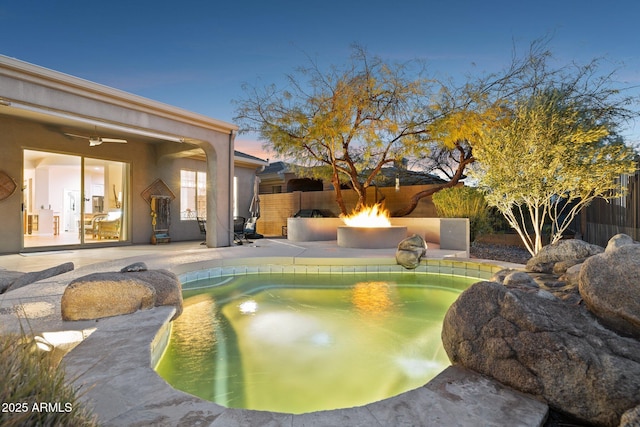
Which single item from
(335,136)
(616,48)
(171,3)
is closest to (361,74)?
(335,136)

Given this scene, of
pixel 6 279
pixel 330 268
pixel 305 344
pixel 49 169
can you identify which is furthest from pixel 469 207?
pixel 49 169

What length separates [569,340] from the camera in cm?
219

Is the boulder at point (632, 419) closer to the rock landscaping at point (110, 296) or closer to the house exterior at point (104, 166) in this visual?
the rock landscaping at point (110, 296)

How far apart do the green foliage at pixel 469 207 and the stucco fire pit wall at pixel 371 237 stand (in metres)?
1.65

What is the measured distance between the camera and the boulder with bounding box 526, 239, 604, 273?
435 centimetres

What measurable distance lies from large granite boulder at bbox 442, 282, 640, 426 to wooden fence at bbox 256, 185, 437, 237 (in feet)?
33.3

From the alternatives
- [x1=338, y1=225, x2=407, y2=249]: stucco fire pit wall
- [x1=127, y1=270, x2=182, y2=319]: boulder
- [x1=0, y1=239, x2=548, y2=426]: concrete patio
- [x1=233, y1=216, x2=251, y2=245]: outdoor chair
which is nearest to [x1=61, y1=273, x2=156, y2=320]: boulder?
[x1=0, y1=239, x2=548, y2=426]: concrete patio

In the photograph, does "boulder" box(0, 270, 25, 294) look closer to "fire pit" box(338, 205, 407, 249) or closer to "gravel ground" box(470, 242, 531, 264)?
"fire pit" box(338, 205, 407, 249)

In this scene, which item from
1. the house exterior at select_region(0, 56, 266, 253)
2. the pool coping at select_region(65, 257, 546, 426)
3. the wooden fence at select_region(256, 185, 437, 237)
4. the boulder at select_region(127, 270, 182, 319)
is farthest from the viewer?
the wooden fence at select_region(256, 185, 437, 237)

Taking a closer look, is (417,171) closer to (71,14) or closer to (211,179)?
(211,179)

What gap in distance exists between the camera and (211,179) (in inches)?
367

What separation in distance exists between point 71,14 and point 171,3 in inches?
104

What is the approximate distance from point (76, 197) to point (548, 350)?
14171 millimetres

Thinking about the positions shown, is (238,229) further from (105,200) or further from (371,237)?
(105,200)
